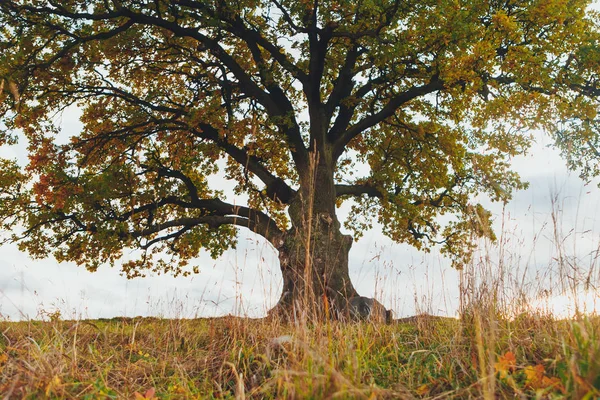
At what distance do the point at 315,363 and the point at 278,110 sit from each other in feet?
29.6

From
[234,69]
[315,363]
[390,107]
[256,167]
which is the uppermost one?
[234,69]

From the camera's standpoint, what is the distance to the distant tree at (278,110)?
10672 millimetres

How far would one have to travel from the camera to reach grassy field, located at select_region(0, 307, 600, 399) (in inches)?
127

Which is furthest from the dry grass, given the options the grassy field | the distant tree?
the distant tree

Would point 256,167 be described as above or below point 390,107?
below

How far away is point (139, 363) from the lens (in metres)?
4.80

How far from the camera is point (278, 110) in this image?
12.2 m

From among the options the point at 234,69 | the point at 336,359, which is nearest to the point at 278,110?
the point at 234,69

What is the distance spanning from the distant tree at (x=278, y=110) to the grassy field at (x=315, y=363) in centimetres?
484

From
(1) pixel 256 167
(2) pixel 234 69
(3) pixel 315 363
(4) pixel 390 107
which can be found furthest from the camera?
(1) pixel 256 167

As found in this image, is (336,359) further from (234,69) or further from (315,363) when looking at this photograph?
(234,69)

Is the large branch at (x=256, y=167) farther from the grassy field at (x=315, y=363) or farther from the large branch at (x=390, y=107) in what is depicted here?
the grassy field at (x=315, y=363)

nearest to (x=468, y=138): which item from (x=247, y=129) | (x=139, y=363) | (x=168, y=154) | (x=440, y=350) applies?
(x=247, y=129)

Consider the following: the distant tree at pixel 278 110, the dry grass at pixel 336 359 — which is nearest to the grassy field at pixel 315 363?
the dry grass at pixel 336 359
